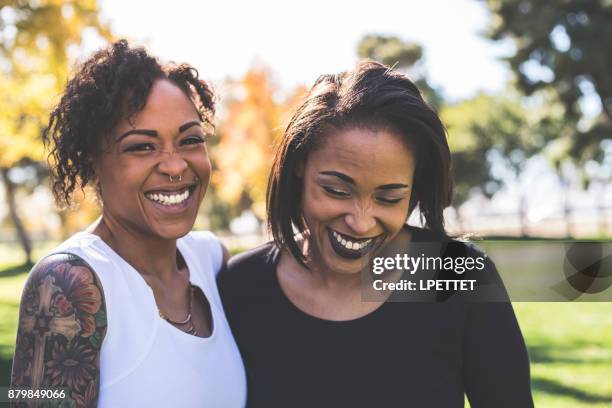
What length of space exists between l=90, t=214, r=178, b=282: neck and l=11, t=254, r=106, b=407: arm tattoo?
0.48 m

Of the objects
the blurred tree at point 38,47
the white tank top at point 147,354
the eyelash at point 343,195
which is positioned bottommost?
the white tank top at point 147,354

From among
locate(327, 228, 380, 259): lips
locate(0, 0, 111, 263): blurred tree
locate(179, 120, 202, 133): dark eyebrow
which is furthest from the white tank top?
locate(0, 0, 111, 263): blurred tree

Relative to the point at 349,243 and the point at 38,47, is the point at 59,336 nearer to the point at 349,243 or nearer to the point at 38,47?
the point at 349,243

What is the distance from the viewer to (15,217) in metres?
26.8

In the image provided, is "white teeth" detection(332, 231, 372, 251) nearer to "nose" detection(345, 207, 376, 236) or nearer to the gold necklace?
"nose" detection(345, 207, 376, 236)

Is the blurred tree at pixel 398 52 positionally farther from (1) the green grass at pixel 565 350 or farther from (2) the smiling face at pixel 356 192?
(2) the smiling face at pixel 356 192

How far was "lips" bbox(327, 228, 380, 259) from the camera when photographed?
2.64m

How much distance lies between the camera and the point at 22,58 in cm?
1023

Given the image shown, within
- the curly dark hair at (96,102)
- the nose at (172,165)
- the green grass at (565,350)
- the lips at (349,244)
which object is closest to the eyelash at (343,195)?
the lips at (349,244)

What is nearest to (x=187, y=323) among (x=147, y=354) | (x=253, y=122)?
(x=147, y=354)

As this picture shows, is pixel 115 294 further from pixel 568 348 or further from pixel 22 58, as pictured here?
pixel 22 58

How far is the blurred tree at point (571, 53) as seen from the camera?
22.3 meters

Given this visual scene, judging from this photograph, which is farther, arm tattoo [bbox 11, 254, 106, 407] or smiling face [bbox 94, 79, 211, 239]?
smiling face [bbox 94, 79, 211, 239]

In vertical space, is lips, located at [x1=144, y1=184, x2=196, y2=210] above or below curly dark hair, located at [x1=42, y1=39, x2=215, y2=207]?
below
